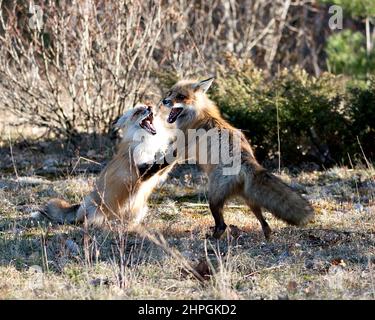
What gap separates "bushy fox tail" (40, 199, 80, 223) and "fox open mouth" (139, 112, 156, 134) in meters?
1.25

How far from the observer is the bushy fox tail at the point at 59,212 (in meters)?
8.24

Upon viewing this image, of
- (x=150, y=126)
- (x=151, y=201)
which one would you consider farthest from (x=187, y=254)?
(x=151, y=201)

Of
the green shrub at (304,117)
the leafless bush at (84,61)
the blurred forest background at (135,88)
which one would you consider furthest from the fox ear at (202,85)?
the leafless bush at (84,61)

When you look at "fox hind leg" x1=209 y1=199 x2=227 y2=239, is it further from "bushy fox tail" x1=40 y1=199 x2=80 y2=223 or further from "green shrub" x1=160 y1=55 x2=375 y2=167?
"green shrub" x1=160 y1=55 x2=375 y2=167

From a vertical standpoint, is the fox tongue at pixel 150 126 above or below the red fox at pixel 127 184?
above

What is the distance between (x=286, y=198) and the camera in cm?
688

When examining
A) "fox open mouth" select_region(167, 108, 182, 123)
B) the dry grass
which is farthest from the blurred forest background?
"fox open mouth" select_region(167, 108, 182, 123)

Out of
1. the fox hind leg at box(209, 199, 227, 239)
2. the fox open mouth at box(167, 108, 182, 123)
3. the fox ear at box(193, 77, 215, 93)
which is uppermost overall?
the fox ear at box(193, 77, 215, 93)

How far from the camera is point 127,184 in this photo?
8133 millimetres

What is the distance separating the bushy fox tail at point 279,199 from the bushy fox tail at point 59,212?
2277 mm

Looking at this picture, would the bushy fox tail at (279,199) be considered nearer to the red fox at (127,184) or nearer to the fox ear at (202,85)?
the red fox at (127,184)

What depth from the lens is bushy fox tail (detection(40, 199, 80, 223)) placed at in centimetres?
824
